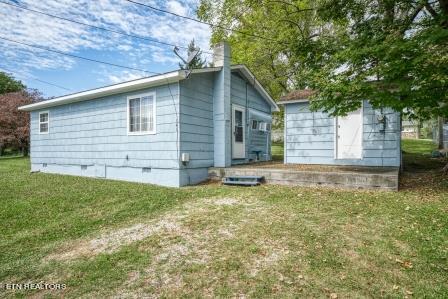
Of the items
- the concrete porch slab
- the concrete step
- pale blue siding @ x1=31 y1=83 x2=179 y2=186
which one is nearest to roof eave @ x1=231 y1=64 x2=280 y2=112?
pale blue siding @ x1=31 y1=83 x2=179 y2=186

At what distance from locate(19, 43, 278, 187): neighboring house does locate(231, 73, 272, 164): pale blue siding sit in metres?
0.04

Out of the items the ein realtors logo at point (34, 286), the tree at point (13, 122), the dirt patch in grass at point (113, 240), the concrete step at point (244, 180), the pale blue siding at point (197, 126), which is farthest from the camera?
the tree at point (13, 122)

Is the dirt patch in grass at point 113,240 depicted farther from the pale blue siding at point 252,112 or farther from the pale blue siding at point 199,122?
the pale blue siding at point 252,112

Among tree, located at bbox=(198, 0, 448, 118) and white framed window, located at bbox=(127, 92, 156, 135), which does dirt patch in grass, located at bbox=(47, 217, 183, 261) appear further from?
tree, located at bbox=(198, 0, 448, 118)

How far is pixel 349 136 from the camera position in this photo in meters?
9.70

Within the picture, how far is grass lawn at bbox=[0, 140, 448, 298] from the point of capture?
10.1 ft

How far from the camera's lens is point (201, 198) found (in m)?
6.89

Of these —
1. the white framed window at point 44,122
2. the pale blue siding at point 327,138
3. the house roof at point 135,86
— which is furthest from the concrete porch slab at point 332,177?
the white framed window at point 44,122

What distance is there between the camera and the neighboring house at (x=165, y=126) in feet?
28.5

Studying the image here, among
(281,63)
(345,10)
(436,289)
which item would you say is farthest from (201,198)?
(281,63)

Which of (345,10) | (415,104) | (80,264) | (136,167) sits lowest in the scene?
(80,264)

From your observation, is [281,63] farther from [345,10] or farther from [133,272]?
[133,272]

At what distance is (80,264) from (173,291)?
1.53 meters

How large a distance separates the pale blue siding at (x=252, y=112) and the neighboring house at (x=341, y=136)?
152 cm
